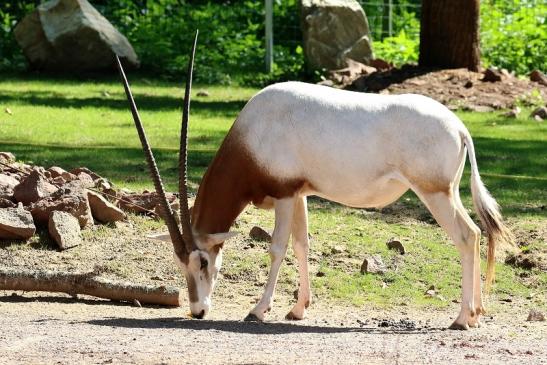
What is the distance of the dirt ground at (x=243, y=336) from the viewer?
684 cm

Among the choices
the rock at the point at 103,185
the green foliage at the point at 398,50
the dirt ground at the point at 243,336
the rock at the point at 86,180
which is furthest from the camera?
the green foliage at the point at 398,50

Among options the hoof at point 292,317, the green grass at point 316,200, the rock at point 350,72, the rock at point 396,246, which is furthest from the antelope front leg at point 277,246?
the rock at point 350,72

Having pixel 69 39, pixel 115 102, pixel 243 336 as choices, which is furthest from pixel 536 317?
pixel 69 39

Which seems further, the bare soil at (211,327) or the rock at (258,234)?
the rock at (258,234)

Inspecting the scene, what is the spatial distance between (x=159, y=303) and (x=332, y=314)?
1207 mm

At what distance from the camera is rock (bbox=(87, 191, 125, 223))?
10188mm

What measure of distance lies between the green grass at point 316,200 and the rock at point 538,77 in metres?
1.98

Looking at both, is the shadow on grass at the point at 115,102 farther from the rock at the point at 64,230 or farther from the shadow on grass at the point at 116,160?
the rock at the point at 64,230

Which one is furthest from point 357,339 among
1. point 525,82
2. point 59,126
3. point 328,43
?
point 328,43

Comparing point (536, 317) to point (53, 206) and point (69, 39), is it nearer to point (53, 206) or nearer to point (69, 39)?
point (53, 206)

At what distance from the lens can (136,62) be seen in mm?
20047

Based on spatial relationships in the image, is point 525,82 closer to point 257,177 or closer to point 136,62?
point 136,62

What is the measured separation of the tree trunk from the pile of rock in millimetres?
7926

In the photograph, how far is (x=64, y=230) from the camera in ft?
32.1
